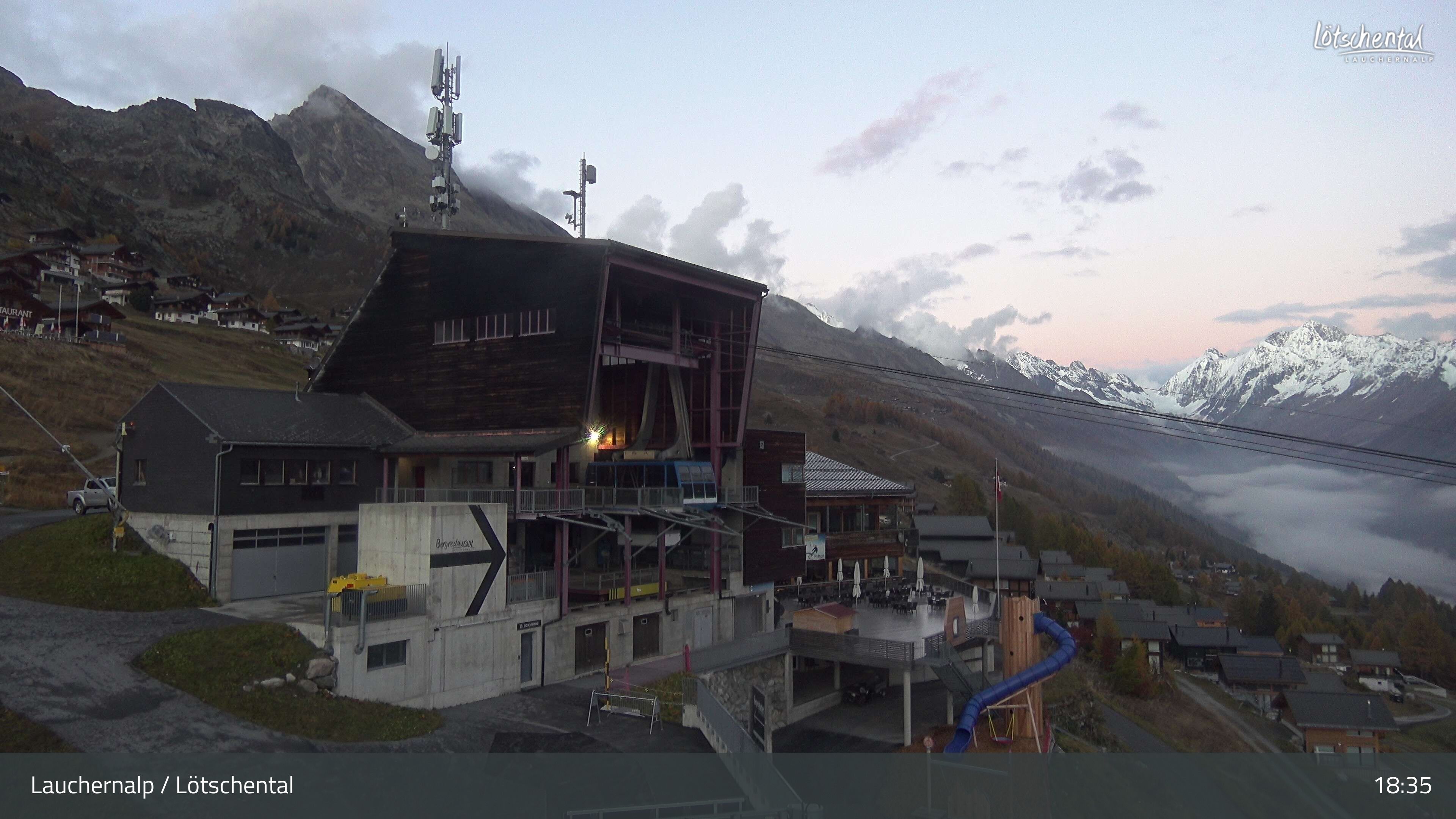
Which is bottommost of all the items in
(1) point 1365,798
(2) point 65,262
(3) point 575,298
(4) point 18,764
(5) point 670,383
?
(1) point 1365,798

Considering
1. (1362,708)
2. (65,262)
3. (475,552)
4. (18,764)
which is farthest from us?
(65,262)

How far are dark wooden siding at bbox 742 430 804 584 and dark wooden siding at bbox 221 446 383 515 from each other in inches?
744

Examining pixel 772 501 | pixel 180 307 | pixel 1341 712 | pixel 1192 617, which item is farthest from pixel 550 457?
pixel 180 307

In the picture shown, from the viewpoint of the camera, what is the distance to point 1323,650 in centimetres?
11094

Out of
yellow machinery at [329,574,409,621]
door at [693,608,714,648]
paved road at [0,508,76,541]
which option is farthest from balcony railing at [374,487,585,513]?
paved road at [0,508,76,541]

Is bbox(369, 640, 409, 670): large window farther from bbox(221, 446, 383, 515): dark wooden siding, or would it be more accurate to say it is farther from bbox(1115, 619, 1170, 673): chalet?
bbox(1115, 619, 1170, 673): chalet

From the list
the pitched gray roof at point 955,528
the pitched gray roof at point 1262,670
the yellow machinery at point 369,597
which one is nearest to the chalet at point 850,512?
the yellow machinery at point 369,597

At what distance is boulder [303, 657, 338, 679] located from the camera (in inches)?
981

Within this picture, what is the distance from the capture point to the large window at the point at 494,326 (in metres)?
40.0

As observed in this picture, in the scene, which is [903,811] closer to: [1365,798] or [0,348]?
[1365,798]

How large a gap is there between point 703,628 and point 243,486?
21605mm

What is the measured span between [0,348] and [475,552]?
55745 mm

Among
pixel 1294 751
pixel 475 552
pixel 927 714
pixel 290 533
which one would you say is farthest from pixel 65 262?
pixel 1294 751

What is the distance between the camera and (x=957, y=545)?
364 ft
